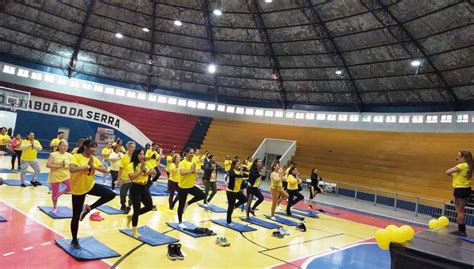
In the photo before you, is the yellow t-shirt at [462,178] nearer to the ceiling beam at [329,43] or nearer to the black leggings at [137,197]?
the black leggings at [137,197]

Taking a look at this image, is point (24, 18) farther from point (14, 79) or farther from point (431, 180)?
point (431, 180)

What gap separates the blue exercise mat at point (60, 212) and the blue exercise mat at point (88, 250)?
6.44ft

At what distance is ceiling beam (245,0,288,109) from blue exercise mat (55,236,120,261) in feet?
61.4

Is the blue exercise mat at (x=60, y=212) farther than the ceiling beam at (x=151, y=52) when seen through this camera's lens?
No

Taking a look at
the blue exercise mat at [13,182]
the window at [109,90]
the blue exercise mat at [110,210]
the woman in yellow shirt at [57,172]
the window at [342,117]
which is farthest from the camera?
the window at [109,90]

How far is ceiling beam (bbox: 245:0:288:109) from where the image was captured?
21.9 m

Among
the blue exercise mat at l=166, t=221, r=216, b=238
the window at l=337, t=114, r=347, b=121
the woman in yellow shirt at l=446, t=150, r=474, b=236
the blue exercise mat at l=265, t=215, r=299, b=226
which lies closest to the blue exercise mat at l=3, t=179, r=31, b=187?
the blue exercise mat at l=166, t=221, r=216, b=238

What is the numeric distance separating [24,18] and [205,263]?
2466 centimetres

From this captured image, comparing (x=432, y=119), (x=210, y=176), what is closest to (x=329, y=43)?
(x=432, y=119)

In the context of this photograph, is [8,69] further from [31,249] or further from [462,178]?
[462,178]

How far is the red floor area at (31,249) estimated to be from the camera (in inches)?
209

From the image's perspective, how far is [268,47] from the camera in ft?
81.1

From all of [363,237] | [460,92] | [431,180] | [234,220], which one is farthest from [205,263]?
→ [460,92]

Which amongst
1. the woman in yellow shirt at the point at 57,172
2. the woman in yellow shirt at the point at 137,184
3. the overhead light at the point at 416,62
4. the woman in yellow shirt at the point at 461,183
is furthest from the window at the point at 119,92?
the woman in yellow shirt at the point at 461,183
